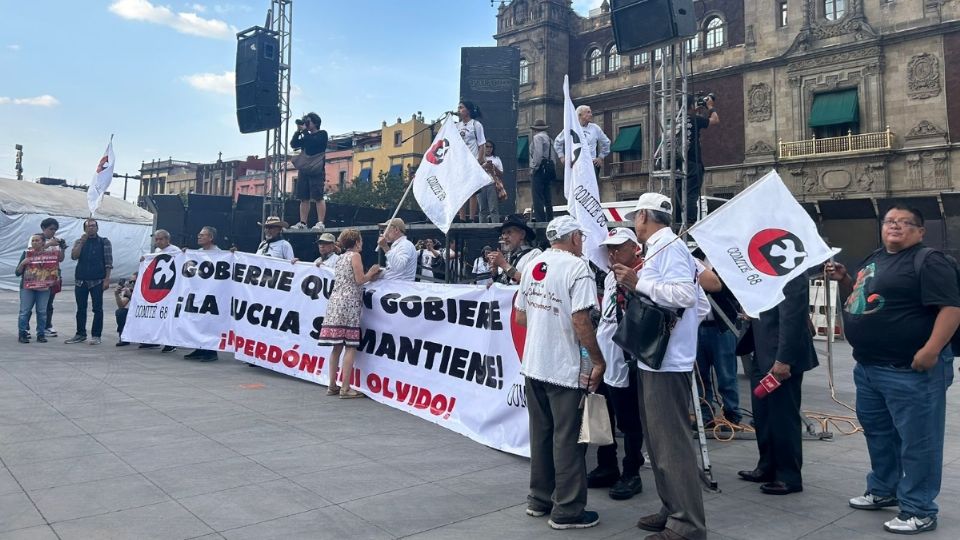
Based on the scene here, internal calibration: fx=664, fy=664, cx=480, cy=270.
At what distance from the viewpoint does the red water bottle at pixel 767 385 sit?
173 inches

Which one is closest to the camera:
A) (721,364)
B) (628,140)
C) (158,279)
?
(721,364)

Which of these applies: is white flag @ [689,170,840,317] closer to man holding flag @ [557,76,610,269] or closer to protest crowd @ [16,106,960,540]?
protest crowd @ [16,106,960,540]

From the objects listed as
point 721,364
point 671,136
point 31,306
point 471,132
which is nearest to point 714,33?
point 471,132

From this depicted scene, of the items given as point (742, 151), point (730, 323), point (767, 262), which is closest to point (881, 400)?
point (767, 262)

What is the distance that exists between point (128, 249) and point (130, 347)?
2062 cm

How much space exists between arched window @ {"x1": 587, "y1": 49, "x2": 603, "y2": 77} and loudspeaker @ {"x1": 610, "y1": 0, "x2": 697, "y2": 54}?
2582 centimetres

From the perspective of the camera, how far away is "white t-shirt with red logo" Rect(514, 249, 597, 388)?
3.75 metres

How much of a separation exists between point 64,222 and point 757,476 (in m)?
27.5

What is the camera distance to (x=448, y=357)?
20.3 ft

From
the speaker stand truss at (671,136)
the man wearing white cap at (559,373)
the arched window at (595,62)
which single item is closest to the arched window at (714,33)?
the arched window at (595,62)

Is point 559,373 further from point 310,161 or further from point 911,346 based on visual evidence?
point 310,161

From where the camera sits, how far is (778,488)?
433cm

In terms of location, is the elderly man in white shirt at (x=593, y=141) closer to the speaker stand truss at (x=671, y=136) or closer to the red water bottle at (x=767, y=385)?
the speaker stand truss at (x=671, y=136)

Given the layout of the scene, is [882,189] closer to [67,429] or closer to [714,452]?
[714,452]
